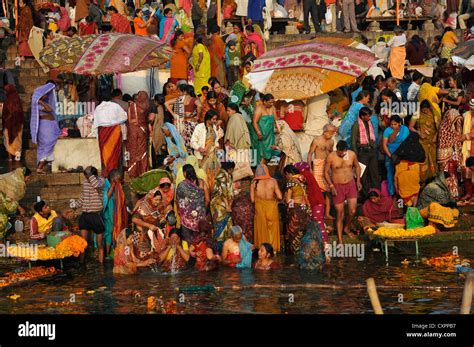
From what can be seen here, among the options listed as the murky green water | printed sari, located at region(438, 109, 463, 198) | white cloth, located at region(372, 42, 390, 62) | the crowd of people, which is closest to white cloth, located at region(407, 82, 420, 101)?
the crowd of people

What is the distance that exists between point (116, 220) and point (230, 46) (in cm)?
663

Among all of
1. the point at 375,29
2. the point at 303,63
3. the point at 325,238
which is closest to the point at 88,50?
the point at 303,63

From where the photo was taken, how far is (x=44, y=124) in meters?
22.4

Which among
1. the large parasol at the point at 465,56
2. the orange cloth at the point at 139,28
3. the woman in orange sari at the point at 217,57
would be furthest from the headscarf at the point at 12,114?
the large parasol at the point at 465,56

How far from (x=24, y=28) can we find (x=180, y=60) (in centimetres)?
390

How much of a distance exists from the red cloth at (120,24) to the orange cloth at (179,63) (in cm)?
285

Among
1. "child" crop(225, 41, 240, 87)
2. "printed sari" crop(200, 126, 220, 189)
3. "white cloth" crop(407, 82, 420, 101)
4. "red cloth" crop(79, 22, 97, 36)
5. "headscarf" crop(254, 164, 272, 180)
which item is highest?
"red cloth" crop(79, 22, 97, 36)

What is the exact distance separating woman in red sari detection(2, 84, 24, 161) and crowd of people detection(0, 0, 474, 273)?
0.02 metres

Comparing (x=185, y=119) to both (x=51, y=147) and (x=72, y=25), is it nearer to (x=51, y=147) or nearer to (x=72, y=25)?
(x=51, y=147)

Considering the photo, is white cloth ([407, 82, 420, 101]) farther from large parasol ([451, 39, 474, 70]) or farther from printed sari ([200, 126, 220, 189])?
printed sari ([200, 126, 220, 189])

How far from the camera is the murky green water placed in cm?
1711

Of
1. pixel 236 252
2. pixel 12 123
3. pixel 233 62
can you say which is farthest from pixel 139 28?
pixel 236 252

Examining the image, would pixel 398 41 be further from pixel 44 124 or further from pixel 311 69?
pixel 44 124

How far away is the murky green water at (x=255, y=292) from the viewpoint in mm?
17109
